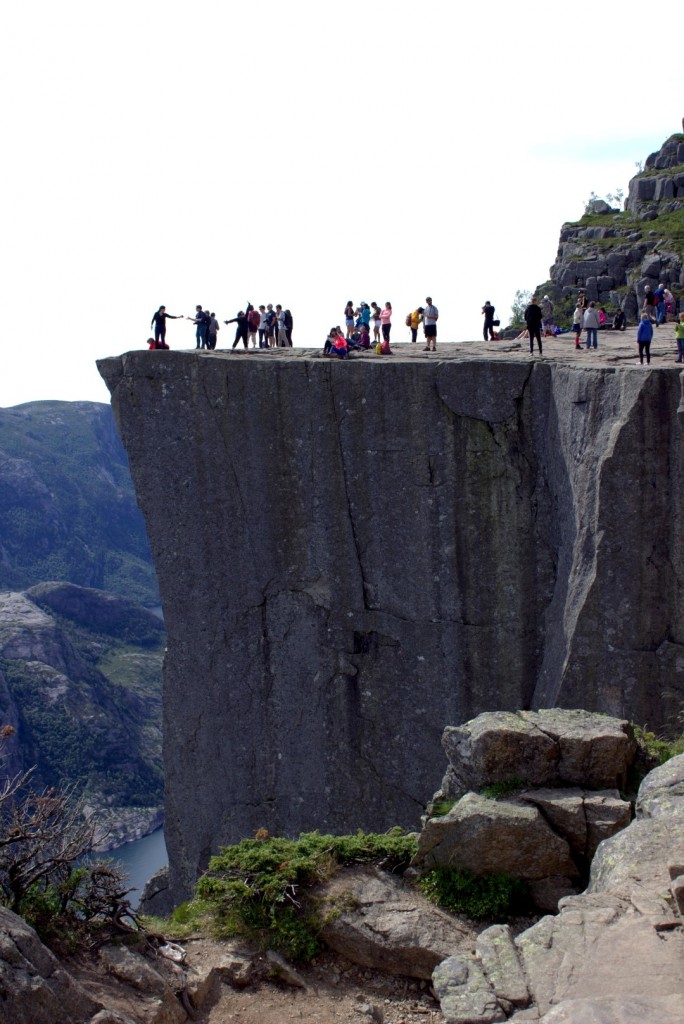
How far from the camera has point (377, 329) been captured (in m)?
25.7

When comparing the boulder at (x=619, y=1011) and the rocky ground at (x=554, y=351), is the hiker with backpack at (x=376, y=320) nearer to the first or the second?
the rocky ground at (x=554, y=351)

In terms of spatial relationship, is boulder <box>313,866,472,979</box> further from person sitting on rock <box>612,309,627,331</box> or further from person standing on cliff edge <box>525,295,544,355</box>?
person sitting on rock <box>612,309,627,331</box>

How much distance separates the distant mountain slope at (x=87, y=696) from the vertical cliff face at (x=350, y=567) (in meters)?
53.8

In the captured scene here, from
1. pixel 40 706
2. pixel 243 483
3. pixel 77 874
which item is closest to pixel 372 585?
pixel 243 483

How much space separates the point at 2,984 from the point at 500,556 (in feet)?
39.8

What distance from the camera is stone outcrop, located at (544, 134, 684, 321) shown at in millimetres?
29969

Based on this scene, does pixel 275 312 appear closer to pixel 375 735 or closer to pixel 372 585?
pixel 372 585

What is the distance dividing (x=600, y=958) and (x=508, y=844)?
288cm

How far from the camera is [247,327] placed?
2400 cm

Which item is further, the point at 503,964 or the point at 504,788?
the point at 504,788

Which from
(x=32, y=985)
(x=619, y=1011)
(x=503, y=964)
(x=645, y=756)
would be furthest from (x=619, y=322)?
(x=32, y=985)

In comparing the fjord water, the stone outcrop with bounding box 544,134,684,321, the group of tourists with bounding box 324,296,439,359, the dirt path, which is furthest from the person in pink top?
the fjord water

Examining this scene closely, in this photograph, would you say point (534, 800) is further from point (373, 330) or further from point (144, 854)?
point (144, 854)

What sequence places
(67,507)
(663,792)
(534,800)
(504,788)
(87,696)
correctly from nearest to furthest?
(663,792), (534,800), (504,788), (87,696), (67,507)
